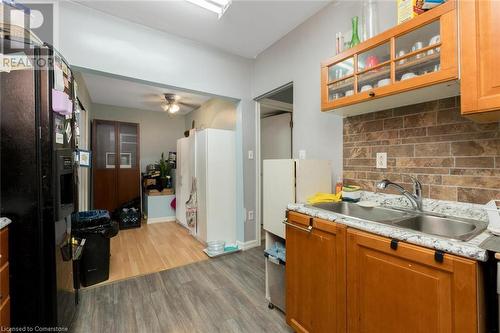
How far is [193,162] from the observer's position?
3.33 m

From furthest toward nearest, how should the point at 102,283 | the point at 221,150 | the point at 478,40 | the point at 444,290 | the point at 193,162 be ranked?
the point at 193,162, the point at 221,150, the point at 102,283, the point at 478,40, the point at 444,290

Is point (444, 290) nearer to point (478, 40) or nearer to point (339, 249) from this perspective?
point (339, 249)

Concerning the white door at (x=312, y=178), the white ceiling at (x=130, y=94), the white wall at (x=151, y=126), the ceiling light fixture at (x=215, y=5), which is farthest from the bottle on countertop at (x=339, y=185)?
the white wall at (x=151, y=126)

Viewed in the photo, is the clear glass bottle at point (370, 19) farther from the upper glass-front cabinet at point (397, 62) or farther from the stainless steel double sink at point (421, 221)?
the stainless steel double sink at point (421, 221)

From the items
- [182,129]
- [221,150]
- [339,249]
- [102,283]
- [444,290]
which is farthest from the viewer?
[182,129]

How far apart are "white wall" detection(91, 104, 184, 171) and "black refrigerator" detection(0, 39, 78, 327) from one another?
3833 mm

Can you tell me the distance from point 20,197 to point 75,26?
1646 mm

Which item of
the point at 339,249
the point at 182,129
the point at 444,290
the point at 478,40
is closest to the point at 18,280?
the point at 339,249

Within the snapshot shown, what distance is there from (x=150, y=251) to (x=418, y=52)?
10.9ft

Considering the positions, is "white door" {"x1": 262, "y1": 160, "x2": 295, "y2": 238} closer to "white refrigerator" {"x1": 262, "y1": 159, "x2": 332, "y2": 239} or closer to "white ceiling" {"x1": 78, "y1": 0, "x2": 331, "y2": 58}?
"white refrigerator" {"x1": 262, "y1": 159, "x2": 332, "y2": 239}

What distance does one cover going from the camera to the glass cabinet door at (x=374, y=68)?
1.31 m

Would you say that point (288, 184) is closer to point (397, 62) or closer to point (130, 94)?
point (397, 62)

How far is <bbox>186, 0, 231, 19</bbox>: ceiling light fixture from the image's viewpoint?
1.94 meters

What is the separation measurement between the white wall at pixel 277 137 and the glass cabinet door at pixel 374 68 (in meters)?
2.20
